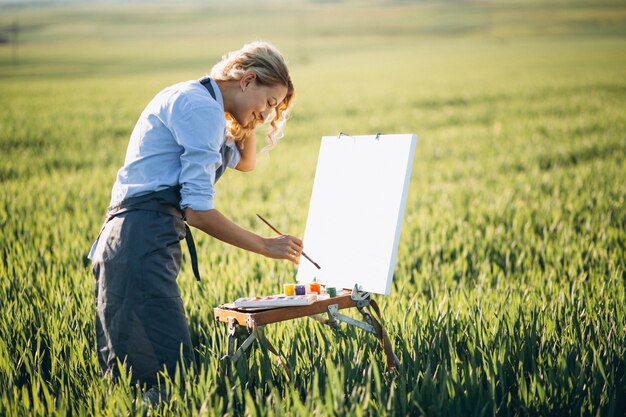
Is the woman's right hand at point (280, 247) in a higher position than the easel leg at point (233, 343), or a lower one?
higher

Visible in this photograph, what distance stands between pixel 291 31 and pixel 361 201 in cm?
11861

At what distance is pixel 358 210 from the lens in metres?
3.00

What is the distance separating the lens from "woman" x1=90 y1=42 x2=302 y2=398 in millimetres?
2682

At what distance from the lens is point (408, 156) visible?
282 centimetres

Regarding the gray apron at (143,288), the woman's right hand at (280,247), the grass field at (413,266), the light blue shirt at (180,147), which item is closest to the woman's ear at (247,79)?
the light blue shirt at (180,147)

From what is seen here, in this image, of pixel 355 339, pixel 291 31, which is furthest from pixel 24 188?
pixel 291 31

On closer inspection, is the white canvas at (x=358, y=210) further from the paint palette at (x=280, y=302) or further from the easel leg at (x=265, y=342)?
the easel leg at (x=265, y=342)

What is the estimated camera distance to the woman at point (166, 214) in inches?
106

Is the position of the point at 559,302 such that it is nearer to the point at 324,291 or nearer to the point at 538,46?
the point at 324,291

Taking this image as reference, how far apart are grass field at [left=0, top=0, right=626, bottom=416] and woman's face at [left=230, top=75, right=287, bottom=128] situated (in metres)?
1.07

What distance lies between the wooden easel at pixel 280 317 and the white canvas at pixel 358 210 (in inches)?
4.2

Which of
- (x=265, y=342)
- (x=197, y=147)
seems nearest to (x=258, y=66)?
(x=197, y=147)

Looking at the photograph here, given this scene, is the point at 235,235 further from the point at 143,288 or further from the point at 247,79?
the point at 247,79

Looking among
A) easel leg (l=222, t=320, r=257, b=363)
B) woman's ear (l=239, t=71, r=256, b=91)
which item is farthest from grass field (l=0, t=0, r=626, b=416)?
woman's ear (l=239, t=71, r=256, b=91)
